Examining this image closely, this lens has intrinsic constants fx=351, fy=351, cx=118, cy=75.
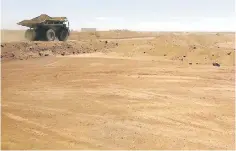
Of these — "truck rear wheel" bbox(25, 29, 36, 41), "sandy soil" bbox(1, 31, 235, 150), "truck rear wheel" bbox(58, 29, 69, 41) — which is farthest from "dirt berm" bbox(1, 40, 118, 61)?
"truck rear wheel" bbox(25, 29, 36, 41)

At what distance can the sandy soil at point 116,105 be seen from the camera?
5.57 meters

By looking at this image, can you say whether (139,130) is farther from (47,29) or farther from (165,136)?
(47,29)

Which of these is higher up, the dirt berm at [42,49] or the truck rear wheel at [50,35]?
the truck rear wheel at [50,35]

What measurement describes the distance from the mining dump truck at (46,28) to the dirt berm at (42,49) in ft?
15.0

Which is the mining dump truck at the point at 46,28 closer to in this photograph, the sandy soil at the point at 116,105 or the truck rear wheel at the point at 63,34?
the truck rear wheel at the point at 63,34

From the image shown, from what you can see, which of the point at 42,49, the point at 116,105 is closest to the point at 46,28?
the point at 42,49

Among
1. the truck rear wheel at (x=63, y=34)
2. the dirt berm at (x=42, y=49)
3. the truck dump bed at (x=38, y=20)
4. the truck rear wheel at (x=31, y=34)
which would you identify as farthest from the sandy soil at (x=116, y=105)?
the truck rear wheel at (x=63, y=34)

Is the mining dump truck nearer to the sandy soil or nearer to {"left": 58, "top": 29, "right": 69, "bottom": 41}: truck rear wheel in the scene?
{"left": 58, "top": 29, "right": 69, "bottom": 41}: truck rear wheel

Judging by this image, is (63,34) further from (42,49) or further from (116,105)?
(116,105)

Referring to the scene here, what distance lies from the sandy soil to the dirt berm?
7.37ft

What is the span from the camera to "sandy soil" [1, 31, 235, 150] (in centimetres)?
557

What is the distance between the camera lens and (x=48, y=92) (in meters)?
8.34

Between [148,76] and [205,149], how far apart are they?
206 inches

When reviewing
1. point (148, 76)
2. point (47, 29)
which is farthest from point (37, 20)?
point (148, 76)
